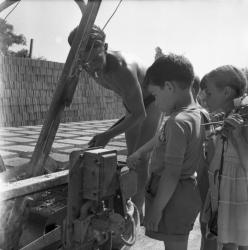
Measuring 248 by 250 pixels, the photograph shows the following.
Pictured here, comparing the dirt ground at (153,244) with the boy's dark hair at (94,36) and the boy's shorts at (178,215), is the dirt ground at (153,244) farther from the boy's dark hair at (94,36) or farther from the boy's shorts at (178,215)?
the boy's dark hair at (94,36)

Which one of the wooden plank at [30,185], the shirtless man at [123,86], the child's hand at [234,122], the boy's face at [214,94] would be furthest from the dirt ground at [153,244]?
the wooden plank at [30,185]

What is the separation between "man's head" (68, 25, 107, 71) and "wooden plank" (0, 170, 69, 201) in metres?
0.52

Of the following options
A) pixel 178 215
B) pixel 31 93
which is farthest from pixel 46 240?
pixel 31 93

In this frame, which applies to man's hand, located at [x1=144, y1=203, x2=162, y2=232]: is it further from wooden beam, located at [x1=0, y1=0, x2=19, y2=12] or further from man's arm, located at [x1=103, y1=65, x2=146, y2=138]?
wooden beam, located at [x1=0, y1=0, x2=19, y2=12]

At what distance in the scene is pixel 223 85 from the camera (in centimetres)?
188

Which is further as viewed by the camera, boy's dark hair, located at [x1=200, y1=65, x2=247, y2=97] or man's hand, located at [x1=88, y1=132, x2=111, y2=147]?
man's hand, located at [x1=88, y1=132, x2=111, y2=147]

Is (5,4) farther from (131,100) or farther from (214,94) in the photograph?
(214,94)

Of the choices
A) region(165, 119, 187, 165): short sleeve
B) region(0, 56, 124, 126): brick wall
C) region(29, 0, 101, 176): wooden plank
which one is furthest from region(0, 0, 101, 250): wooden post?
region(0, 56, 124, 126): brick wall

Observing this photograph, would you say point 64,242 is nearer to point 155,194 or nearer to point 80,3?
point 155,194

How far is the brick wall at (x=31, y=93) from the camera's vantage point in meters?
8.91

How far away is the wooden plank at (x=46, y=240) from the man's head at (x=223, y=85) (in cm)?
100

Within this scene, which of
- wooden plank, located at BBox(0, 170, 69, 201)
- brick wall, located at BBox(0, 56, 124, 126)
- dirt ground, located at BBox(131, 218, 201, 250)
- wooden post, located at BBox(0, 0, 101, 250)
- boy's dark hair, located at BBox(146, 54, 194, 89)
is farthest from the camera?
brick wall, located at BBox(0, 56, 124, 126)

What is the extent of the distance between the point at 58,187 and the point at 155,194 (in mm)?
418

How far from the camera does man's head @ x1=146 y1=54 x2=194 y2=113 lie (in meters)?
1.62
